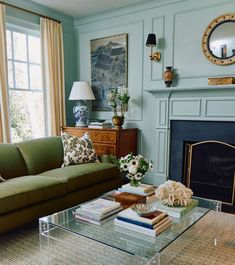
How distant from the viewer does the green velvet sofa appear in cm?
213

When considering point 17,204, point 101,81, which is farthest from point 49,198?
point 101,81

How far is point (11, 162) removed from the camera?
2740mm

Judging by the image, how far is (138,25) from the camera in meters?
3.84

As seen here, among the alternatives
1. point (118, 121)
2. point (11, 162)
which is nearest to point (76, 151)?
point (11, 162)

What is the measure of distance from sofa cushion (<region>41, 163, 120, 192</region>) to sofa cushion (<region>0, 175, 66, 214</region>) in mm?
120

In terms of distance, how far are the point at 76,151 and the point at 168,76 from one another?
1.57 metres

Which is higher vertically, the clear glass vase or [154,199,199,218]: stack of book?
the clear glass vase

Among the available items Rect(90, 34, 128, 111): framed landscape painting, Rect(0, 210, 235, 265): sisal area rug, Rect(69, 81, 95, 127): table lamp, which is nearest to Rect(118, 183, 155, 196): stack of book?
Rect(0, 210, 235, 265): sisal area rug

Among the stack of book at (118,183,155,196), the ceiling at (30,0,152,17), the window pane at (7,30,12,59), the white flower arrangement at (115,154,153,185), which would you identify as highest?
the ceiling at (30,0,152,17)

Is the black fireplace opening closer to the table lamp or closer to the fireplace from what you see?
the fireplace

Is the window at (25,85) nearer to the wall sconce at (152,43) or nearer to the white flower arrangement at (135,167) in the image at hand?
the wall sconce at (152,43)

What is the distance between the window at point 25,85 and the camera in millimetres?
3738

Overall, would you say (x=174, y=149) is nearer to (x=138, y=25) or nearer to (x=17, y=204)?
(x=138, y=25)

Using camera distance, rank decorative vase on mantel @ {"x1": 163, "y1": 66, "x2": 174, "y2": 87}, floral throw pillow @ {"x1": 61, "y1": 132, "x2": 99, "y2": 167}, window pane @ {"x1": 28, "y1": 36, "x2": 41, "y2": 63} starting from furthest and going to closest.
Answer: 1. window pane @ {"x1": 28, "y1": 36, "x2": 41, "y2": 63}
2. decorative vase on mantel @ {"x1": 163, "y1": 66, "x2": 174, "y2": 87}
3. floral throw pillow @ {"x1": 61, "y1": 132, "x2": 99, "y2": 167}
